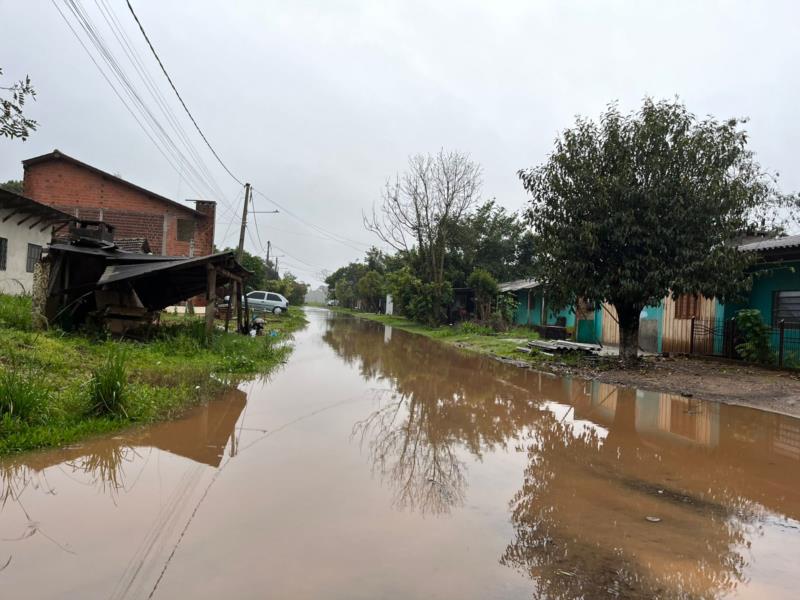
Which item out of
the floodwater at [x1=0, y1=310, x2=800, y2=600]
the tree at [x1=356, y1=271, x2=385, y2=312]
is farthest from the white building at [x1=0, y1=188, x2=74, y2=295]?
the tree at [x1=356, y1=271, x2=385, y2=312]

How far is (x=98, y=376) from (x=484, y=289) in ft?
81.0

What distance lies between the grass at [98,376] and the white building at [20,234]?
183 inches

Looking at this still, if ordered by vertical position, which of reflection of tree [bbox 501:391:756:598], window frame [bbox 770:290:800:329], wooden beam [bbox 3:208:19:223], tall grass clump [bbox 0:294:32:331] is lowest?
reflection of tree [bbox 501:391:756:598]

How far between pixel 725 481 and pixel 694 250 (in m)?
8.60

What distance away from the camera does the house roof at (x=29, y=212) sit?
51.3 feet

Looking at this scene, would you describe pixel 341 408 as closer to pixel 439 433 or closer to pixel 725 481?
pixel 439 433

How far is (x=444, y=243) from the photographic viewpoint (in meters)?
31.8

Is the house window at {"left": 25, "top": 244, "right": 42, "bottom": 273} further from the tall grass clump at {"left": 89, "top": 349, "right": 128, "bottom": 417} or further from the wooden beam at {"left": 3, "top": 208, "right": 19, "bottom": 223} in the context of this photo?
the tall grass clump at {"left": 89, "top": 349, "right": 128, "bottom": 417}

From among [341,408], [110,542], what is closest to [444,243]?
[341,408]

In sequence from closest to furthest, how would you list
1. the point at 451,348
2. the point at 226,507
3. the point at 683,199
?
the point at 226,507, the point at 683,199, the point at 451,348

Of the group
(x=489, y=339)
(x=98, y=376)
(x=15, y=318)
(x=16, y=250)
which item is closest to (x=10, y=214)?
(x=16, y=250)

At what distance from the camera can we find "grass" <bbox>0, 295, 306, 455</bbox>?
5.46 meters

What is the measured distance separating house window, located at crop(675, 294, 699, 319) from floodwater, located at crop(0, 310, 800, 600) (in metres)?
9.00

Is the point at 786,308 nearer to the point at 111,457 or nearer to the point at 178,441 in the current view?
the point at 178,441
